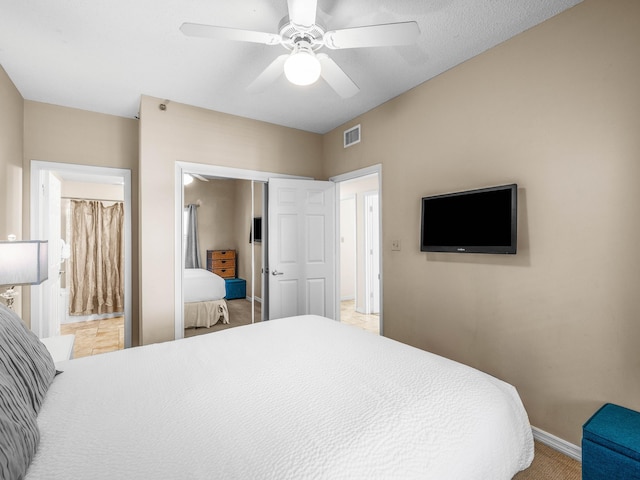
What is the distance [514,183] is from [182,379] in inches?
89.2

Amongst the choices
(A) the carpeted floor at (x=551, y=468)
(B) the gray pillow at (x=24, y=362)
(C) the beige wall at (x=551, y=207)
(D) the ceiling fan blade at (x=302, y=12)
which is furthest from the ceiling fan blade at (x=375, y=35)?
(A) the carpeted floor at (x=551, y=468)

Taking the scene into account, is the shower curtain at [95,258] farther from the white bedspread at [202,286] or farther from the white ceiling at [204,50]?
the white bedspread at [202,286]

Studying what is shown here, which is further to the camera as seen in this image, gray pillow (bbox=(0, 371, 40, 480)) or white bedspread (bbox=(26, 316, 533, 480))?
white bedspread (bbox=(26, 316, 533, 480))

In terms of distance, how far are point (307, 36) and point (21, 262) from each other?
2.09 metres

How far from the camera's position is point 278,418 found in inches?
41.9

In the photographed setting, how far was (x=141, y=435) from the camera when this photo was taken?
98 cm

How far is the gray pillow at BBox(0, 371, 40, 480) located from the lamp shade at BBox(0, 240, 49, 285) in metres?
1.17

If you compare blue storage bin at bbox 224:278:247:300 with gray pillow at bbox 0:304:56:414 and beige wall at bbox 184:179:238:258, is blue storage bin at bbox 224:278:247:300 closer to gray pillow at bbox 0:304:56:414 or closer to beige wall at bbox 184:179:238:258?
beige wall at bbox 184:179:238:258

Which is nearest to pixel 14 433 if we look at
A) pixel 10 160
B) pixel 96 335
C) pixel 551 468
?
pixel 551 468

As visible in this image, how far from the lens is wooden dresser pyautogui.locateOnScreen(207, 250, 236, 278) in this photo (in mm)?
3398

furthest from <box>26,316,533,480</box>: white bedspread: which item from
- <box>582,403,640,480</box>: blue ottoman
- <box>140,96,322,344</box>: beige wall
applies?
<box>140,96,322,344</box>: beige wall

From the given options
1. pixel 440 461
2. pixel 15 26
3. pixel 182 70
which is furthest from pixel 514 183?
pixel 15 26

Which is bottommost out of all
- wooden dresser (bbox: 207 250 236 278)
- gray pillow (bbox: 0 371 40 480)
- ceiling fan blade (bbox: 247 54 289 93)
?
gray pillow (bbox: 0 371 40 480)

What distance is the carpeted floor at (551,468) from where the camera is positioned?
1.75m
